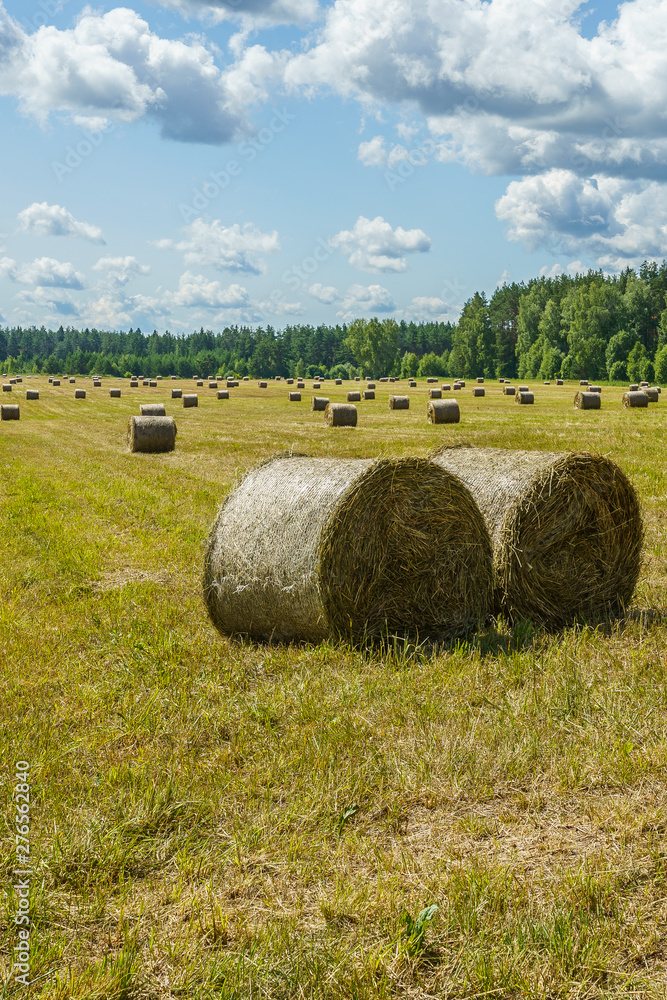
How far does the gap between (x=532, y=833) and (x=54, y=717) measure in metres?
3.33

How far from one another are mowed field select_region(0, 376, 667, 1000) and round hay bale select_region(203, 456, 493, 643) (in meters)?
0.34

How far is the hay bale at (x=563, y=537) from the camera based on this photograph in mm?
8195

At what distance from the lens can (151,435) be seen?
80.9ft

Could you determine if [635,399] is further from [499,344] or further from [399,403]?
[499,344]

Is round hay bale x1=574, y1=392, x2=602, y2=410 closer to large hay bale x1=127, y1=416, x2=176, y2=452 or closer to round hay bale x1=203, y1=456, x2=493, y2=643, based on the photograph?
large hay bale x1=127, y1=416, x2=176, y2=452

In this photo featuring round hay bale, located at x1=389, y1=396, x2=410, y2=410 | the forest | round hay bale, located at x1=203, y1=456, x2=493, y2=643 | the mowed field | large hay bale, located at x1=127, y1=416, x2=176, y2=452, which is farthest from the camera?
the forest

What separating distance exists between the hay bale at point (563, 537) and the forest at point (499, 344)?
290ft

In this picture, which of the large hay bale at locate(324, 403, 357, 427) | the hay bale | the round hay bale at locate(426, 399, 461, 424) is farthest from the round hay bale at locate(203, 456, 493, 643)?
the round hay bale at locate(426, 399, 461, 424)

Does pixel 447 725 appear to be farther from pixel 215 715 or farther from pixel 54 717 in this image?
pixel 54 717

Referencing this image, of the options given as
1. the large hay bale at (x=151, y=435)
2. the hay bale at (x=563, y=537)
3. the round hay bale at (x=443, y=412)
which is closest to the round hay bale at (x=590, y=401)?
the round hay bale at (x=443, y=412)

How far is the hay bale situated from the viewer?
323 inches

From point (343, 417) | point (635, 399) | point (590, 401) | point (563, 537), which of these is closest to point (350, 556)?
point (563, 537)

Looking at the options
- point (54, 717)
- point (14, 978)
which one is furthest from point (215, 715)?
point (14, 978)

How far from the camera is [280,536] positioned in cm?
768
